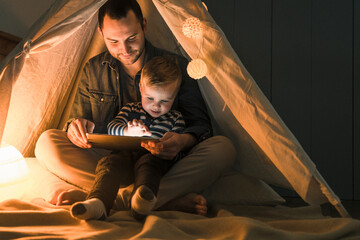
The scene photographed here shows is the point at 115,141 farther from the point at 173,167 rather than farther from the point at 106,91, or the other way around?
the point at 106,91

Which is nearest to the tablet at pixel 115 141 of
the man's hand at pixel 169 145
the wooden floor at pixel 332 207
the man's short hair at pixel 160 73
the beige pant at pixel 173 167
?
the man's hand at pixel 169 145

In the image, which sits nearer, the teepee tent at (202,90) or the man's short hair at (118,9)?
the teepee tent at (202,90)

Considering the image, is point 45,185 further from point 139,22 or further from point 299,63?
point 299,63

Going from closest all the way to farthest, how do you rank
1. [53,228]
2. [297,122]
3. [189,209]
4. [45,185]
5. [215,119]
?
[53,228] < [189,209] < [45,185] < [215,119] < [297,122]

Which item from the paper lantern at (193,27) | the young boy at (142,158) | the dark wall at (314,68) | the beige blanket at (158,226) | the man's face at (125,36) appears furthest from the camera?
the dark wall at (314,68)

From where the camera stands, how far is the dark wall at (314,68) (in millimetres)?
2338

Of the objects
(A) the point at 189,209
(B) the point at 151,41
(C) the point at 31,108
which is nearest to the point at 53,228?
(A) the point at 189,209

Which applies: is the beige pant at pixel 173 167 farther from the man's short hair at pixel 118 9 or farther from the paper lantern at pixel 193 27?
the man's short hair at pixel 118 9

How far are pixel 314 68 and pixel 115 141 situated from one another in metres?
1.59

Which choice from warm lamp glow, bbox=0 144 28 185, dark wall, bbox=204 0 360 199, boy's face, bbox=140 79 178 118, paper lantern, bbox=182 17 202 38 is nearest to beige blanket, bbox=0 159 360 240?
warm lamp glow, bbox=0 144 28 185

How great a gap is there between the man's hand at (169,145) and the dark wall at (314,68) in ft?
3.92

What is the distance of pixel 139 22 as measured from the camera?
161 cm

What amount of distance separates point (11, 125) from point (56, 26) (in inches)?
21.1

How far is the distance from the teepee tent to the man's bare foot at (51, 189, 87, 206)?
290 mm
